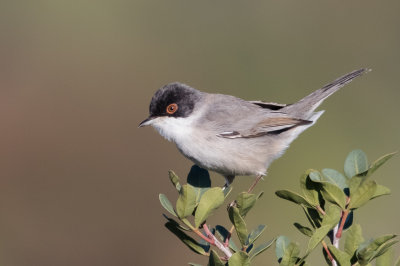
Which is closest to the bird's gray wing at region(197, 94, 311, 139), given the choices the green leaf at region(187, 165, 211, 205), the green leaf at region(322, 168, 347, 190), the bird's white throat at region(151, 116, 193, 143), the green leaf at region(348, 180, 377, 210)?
the bird's white throat at region(151, 116, 193, 143)

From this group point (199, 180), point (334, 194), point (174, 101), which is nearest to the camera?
point (334, 194)

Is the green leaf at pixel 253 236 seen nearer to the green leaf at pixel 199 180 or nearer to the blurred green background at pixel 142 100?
the green leaf at pixel 199 180

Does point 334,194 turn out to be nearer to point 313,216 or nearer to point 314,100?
point 313,216

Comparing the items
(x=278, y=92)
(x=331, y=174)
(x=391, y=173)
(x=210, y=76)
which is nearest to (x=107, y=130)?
(x=210, y=76)

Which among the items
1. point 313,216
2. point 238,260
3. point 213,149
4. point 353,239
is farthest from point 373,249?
point 213,149

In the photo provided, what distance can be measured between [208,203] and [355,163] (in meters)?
0.60

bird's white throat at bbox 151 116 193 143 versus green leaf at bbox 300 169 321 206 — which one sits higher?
bird's white throat at bbox 151 116 193 143

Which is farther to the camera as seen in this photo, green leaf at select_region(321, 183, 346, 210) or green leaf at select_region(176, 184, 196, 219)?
green leaf at select_region(176, 184, 196, 219)

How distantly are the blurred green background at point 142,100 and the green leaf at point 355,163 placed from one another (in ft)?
9.10

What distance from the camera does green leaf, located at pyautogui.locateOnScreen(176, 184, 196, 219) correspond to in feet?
7.52

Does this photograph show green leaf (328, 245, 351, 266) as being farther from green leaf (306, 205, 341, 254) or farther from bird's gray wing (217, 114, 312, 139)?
bird's gray wing (217, 114, 312, 139)

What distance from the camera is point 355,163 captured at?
7.32 feet

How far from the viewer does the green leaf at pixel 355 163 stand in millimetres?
2215

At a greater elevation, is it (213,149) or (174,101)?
(174,101)
